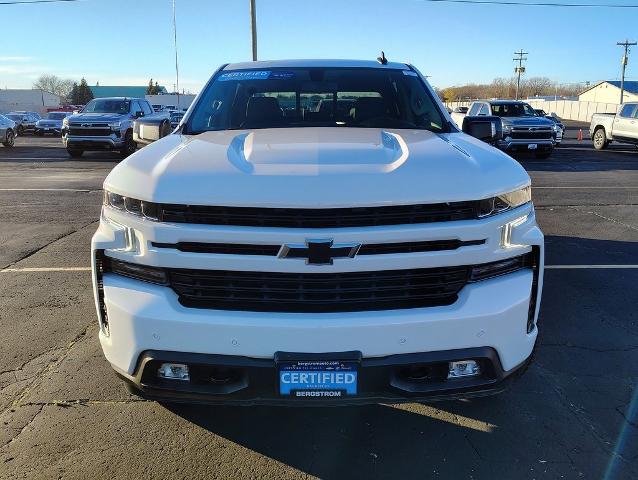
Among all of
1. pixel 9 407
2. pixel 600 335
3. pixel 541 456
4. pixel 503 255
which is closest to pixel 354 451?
pixel 541 456

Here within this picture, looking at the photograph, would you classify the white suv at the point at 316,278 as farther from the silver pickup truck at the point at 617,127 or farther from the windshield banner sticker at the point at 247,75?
the silver pickup truck at the point at 617,127

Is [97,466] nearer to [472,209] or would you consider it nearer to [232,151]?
[232,151]

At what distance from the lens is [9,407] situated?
3188 millimetres

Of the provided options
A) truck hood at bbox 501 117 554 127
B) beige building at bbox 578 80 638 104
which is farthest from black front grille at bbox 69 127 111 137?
beige building at bbox 578 80 638 104

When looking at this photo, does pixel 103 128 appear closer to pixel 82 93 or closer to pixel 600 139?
pixel 600 139

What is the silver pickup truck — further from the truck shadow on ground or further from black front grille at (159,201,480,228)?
black front grille at (159,201,480,228)

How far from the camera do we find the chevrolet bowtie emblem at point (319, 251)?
2268 millimetres

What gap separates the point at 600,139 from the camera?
73.5ft

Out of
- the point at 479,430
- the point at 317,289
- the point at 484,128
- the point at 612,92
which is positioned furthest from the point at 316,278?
the point at 612,92

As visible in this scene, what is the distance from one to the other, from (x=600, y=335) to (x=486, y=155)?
2.20 metres

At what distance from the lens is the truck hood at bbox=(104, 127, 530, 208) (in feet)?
7.48

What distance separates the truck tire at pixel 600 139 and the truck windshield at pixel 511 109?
4304 mm

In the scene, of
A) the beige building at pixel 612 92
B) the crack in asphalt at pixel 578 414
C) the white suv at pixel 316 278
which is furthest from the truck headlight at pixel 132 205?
the beige building at pixel 612 92

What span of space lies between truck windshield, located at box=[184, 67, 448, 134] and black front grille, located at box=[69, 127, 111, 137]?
1449cm
